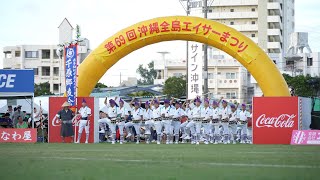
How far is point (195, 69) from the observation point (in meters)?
41.8

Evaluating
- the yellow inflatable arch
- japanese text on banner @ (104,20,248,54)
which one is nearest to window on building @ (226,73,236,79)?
the yellow inflatable arch

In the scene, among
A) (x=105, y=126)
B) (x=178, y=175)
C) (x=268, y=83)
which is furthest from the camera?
(x=105, y=126)

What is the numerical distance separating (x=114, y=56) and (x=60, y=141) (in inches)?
175

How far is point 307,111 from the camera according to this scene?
28.5 meters

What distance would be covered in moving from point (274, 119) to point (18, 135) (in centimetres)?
1056

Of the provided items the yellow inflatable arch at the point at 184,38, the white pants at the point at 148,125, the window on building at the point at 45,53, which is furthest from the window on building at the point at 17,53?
the white pants at the point at 148,125

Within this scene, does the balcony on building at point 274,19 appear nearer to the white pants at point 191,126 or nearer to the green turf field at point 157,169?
the white pants at point 191,126

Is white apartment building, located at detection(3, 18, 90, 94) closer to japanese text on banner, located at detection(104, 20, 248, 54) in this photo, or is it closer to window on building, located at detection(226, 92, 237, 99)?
window on building, located at detection(226, 92, 237, 99)

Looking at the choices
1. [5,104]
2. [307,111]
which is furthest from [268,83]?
[5,104]

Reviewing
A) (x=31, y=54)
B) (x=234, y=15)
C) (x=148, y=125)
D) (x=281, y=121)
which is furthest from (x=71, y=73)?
(x=234, y=15)

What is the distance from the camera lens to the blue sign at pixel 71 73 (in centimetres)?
2825

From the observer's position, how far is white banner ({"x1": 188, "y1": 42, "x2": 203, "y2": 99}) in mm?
41531

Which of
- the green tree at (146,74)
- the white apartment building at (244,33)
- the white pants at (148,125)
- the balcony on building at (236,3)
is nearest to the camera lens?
the white pants at (148,125)

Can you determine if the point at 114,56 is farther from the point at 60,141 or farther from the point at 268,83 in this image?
the point at 268,83
